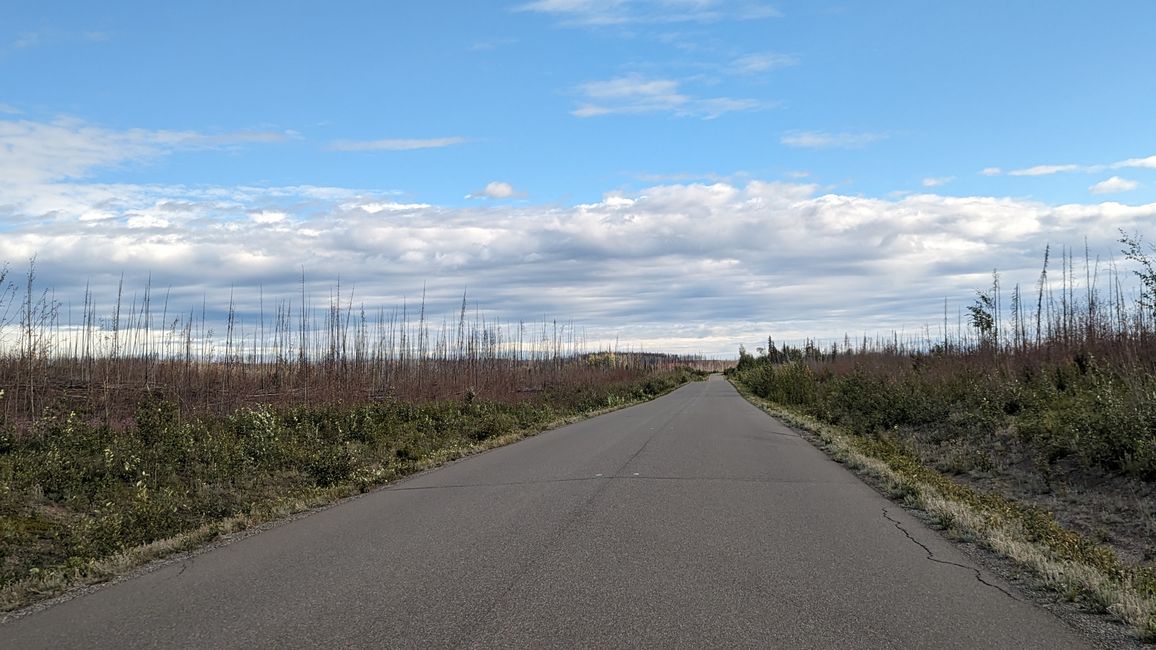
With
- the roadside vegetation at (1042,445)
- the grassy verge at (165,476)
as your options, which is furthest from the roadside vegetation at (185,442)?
the roadside vegetation at (1042,445)

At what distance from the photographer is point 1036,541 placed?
28.6ft

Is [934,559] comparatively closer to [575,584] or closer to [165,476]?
[575,584]

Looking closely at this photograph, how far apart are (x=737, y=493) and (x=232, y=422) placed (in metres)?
11.3

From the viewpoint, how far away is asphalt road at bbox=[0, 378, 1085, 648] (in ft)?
17.6

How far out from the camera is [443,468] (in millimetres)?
15883

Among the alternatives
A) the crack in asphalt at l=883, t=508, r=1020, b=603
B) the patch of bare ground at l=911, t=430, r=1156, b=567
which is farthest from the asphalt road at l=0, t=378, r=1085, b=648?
the patch of bare ground at l=911, t=430, r=1156, b=567

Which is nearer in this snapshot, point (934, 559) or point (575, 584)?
point (575, 584)

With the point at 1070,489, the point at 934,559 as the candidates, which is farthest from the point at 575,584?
the point at 1070,489

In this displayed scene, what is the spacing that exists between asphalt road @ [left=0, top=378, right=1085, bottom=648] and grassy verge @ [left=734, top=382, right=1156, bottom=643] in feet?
1.47

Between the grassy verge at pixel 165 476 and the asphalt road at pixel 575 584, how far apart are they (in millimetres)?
1042

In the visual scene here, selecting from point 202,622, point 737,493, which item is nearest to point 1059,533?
point 737,493

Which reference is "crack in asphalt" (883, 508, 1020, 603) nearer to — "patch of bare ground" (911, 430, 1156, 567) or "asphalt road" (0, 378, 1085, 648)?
"asphalt road" (0, 378, 1085, 648)

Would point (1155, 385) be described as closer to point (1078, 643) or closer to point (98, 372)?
point (1078, 643)

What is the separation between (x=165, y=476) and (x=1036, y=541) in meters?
11.8
